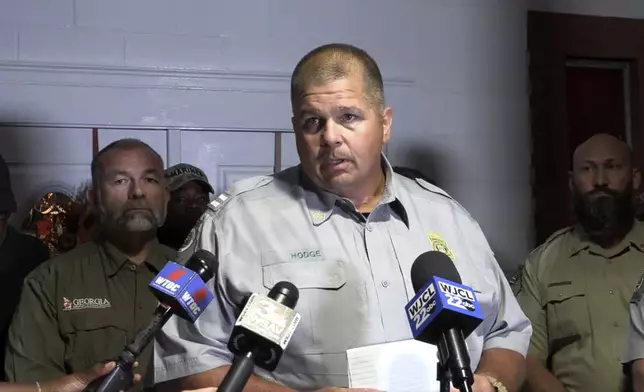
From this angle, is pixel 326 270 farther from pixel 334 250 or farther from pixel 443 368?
pixel 443 368

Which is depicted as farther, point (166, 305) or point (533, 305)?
point (533, 305)

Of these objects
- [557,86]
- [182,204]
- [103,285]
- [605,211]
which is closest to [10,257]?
[103,285]

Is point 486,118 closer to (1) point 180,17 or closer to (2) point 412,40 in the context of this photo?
(2) point 412,40

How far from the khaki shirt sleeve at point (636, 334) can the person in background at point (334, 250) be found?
0.54 m

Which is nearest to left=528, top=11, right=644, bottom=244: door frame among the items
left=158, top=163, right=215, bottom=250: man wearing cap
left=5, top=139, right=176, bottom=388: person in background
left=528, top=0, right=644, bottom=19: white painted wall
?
left=528, top=0, right=644, bottom=19: white painted wall

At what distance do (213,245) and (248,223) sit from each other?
8 centimetres

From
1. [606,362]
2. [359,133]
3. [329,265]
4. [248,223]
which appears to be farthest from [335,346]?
[606,362]

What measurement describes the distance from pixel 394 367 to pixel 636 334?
2.92 ft

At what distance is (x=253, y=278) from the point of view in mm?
1297

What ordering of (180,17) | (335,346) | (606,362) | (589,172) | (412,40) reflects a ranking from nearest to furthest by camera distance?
(335,346) → (606,362) → (589,172) → (180,17) → (412,40)

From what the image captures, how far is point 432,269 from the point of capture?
1.04 m

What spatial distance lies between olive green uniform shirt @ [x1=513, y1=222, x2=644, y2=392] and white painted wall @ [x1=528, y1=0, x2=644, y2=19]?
1194 millimetres

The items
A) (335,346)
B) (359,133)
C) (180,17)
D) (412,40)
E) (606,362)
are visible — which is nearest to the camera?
(335,346)

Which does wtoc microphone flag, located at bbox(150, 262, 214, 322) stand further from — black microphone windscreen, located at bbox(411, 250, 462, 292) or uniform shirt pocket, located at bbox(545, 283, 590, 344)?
uniform shirt pocket, located at bbox(545, 283, 590, 344)
